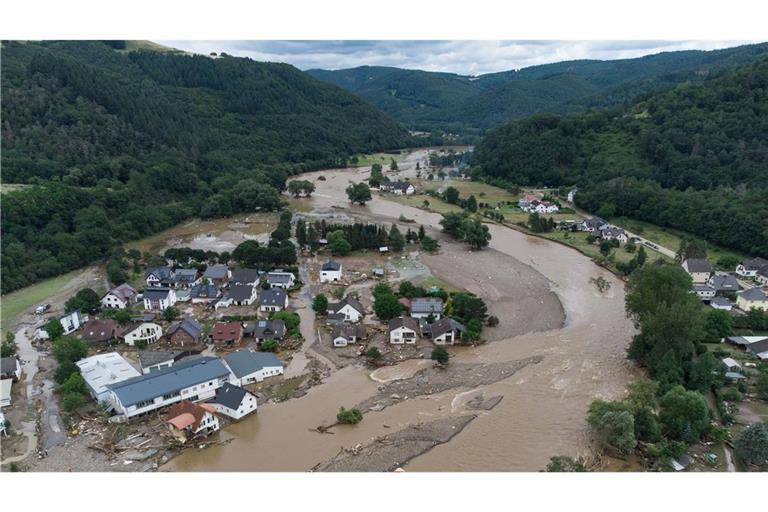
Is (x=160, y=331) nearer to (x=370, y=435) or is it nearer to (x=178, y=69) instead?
(x=370, y=435)

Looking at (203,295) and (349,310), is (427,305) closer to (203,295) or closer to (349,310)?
(349,310)

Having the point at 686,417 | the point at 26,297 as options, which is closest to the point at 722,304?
the point at 686,417

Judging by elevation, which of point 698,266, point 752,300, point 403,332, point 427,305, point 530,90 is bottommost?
point 403,332

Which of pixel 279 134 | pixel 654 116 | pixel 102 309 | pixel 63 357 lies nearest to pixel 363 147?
pixel 279 134

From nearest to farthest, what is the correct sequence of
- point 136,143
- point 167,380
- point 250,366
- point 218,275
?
point 167,380 → point 250,366 → point 218,275 → point 136,143

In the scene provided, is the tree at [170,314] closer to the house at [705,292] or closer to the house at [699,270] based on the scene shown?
the house at [705,292]

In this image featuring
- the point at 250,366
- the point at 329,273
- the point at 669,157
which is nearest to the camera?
the point at 250,366
